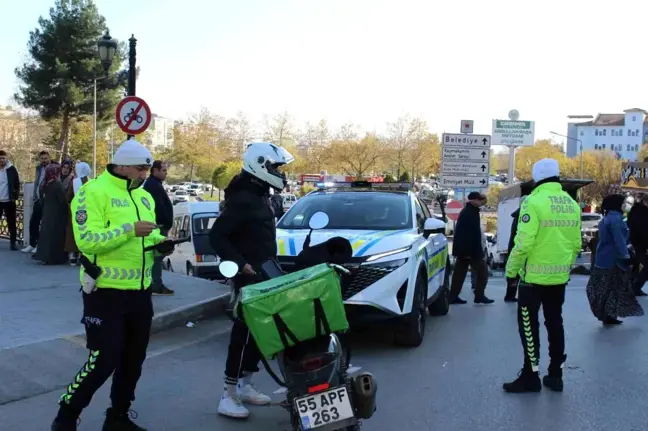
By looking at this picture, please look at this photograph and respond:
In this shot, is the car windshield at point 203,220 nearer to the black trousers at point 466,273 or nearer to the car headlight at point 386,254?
the black trousers at point 466,273

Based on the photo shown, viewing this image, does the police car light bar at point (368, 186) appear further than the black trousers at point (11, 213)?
No

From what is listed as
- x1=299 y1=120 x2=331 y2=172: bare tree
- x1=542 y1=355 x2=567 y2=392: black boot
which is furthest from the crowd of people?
x1=299 y1=120 x2=331 y2=172: bare tree

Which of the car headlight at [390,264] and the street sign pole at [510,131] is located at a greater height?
the street sign pole at [510,131]

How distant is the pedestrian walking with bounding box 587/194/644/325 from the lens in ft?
29.2

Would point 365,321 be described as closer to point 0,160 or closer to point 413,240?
point 413,240

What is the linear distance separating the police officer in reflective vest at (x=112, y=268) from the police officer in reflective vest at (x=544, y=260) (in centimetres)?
297

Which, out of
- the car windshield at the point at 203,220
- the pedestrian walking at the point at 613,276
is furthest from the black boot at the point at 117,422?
the car windshield at the point at 203,220

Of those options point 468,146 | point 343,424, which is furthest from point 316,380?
point 468,146

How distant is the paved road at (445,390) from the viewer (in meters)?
4.92

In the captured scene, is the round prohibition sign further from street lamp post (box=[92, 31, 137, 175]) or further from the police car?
the police car

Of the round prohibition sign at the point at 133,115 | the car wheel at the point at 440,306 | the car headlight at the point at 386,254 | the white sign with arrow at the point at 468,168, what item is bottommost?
the car wheel at the point at 440,306

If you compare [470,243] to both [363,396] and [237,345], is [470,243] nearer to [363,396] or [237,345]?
[237,345]

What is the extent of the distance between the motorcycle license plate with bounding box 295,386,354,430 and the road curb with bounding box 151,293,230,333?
411cm

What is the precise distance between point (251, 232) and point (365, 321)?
2170 mm
